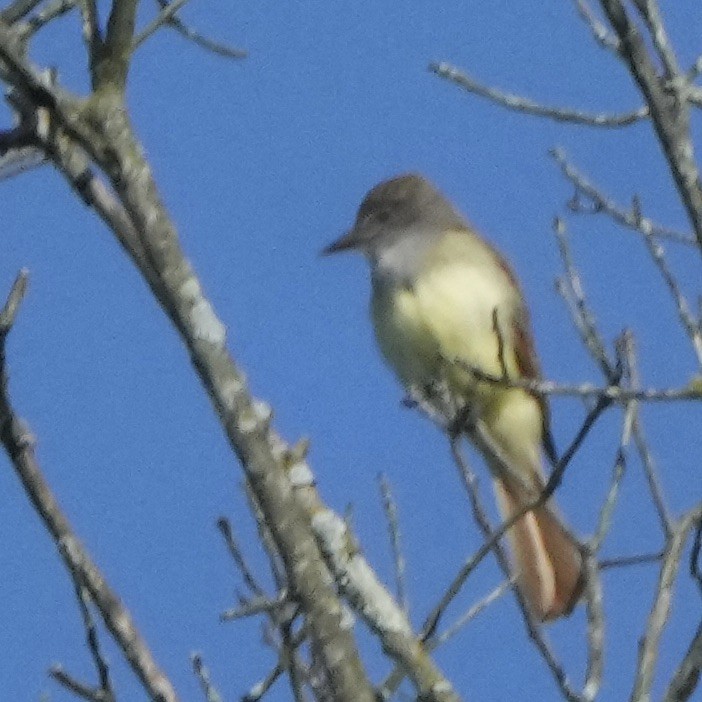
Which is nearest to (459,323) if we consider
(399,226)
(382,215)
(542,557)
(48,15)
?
(399,226)

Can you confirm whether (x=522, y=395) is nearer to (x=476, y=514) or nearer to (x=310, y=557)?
(x=476, y=514)

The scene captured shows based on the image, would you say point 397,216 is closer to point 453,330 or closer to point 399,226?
point 399,226

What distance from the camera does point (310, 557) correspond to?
7.68 feet

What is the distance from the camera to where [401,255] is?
6504mm

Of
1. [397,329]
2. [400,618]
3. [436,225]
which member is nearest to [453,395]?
[397,329]

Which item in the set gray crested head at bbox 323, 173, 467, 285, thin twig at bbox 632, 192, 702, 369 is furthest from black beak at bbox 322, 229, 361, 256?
thin twig at bbox 632, 192, 702, 369

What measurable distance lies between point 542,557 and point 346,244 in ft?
6.01

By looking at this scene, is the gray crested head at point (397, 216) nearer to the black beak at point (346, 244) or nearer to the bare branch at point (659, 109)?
the black beak at point (346, 244)

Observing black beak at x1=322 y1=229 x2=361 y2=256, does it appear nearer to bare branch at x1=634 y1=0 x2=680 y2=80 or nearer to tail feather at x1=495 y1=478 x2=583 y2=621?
tail feather at x1=495 y1=478 x2=583 y2=621

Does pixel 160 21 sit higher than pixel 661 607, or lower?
higher

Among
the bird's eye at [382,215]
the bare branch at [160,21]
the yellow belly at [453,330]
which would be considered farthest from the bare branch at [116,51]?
the bird's eye at [382,215]

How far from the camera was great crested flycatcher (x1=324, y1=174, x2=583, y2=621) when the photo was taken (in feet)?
20.2

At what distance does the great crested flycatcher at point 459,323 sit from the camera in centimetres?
615

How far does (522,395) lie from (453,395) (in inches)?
20.9
